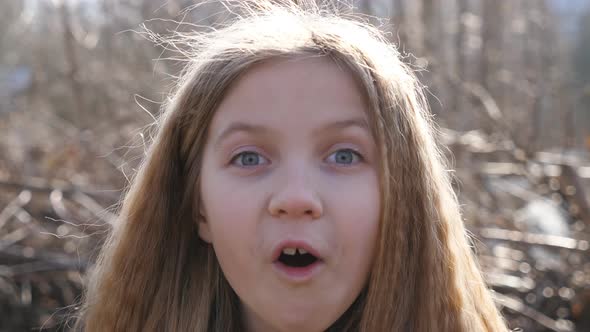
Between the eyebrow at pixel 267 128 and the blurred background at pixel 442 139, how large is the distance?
0.68 m

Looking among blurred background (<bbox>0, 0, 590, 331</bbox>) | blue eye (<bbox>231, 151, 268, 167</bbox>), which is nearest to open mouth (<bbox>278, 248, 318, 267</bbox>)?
blue eye (<bbox>231, 151, 268, 167</bbox>)

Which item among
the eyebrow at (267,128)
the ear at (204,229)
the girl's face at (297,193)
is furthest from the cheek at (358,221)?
the ear at (204,229)

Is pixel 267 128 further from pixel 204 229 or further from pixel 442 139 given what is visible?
pixel 442 139

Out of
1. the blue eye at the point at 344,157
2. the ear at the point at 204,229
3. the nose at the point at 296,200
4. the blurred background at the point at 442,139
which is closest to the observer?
the nose at the point at 296,200

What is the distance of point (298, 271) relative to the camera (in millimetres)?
1512

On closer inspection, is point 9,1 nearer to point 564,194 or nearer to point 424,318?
point 564,194

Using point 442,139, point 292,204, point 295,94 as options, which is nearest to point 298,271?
point 292,204

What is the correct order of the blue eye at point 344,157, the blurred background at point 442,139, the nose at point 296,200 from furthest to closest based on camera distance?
the blurred background at point 442,139
the blue eye at point 344,157
the nose at point 296,200

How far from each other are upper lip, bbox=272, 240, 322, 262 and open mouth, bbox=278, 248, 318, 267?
3cm

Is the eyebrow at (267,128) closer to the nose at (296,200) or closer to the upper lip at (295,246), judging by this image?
the nose at (296,200)

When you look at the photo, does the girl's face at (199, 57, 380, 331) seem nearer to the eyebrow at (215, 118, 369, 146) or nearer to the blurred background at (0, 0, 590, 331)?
the eyebrow at (215, 118, 369, 146)

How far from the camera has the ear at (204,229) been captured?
1755 millimetres

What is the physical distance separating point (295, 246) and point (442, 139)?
7.28 feet

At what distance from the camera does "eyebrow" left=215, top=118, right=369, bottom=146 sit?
1.55 metres
